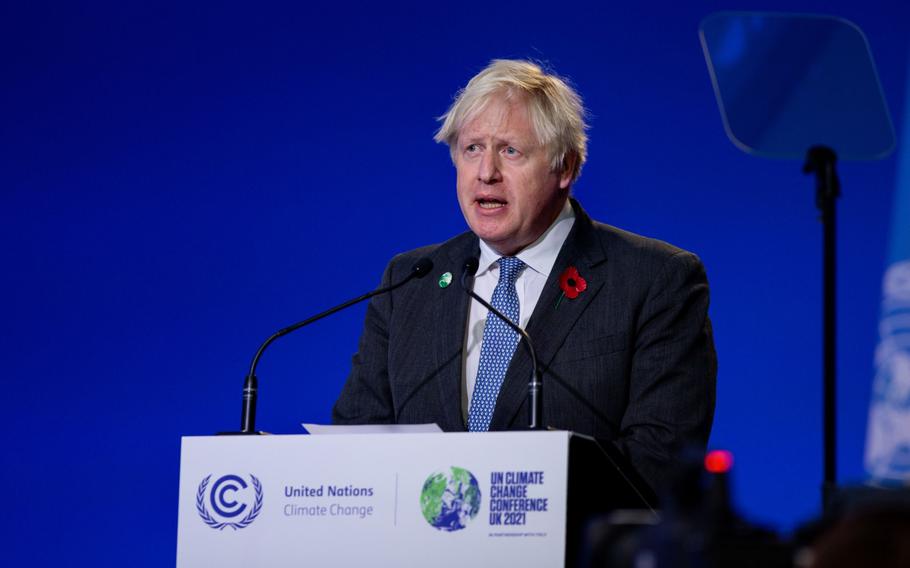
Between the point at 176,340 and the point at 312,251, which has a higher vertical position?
the point at 312,251

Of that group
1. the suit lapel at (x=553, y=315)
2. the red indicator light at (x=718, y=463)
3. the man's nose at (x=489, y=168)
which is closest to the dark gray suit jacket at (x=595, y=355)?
the suit lapel at (x=553, y=315)

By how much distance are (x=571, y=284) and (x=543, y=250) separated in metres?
0.17

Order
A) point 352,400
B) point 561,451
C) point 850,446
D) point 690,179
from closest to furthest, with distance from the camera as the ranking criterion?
1. point 561,451
2. point 352,400
3. point 850,446
4. point 690,179

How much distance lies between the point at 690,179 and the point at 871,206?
553 millimetres

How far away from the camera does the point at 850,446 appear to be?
3.58 metres

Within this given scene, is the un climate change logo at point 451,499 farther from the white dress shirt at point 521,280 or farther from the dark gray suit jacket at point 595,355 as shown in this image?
the white dress shirt at point 521,280

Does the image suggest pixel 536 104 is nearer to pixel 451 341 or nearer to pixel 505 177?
pixel 505 177

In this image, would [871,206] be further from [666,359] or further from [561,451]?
[561,451]

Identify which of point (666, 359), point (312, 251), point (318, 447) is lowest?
point (318, 447)

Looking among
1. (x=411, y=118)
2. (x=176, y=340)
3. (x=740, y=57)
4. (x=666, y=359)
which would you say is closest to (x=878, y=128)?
(x=740, y=57)

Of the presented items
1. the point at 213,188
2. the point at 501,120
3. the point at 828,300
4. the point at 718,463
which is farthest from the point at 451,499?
the point at 213,188

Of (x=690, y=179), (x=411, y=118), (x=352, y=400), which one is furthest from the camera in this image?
(x=411, y=118)

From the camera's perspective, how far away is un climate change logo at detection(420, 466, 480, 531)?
85.6 inches

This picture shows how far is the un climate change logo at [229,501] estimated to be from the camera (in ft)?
7.55
